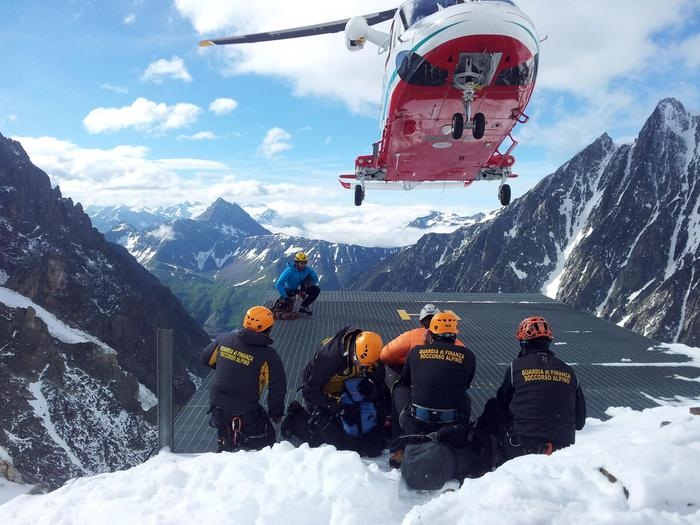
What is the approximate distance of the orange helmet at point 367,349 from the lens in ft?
22.8

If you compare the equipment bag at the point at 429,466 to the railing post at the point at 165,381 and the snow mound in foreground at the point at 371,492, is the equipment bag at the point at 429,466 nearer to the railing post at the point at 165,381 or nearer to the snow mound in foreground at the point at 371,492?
the snow mound in foreground at the point at 371,492

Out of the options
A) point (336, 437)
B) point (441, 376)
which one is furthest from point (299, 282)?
point (441, 376)

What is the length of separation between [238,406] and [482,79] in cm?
901

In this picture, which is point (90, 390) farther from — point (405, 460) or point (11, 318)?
point (405, 460)

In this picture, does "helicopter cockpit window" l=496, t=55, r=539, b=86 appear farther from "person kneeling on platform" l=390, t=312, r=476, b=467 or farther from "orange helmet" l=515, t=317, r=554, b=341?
"person kneeling on platform" l=390, t=312, r=476, b=467

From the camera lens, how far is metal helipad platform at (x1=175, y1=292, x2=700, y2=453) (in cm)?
1049

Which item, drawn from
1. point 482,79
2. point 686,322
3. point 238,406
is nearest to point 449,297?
point 482,79

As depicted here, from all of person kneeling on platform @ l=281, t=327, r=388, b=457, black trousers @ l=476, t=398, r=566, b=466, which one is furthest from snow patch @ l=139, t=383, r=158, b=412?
black trousers @ l=476, t=398, r=566, b=466

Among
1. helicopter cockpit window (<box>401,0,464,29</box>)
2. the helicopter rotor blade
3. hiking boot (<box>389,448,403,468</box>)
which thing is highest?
the helicopter rotor blade

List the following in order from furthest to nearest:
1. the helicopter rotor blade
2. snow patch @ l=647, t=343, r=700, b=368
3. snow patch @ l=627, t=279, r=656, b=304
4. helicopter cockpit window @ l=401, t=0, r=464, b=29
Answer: snow patch @ l=627, t=279, r=656, b=304 < the helicopter rotor blade < snow patch @ l=647, t=343, r=700, b=368 < helicopter cockpit window @ l=401, t=0, r=464, b=29

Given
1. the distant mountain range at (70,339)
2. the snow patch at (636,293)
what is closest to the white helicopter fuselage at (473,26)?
the distant mountain range at (70,339)

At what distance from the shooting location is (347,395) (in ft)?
23.8

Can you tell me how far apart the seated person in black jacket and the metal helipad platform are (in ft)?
11.3

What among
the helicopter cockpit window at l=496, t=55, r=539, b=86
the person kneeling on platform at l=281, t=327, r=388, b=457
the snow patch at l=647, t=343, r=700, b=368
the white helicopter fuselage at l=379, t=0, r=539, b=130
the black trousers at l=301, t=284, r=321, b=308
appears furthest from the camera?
the black trousers at l=301, t=284, r=321, b=308
